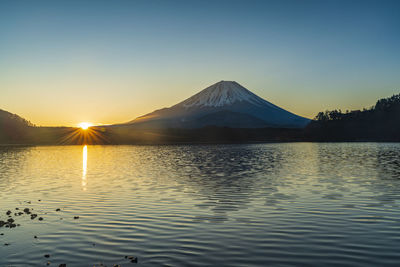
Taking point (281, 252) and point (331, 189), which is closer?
point (281, 252)

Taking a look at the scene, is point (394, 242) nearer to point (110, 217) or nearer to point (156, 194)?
point (110, 217)

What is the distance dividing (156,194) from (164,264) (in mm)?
15767

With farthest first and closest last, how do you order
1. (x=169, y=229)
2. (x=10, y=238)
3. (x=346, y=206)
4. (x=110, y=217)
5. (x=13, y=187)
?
(x=13, y=187) → (x=346, y=206) → (x=110, y=217) → (x=169, y=229) → (x=10, y=238)

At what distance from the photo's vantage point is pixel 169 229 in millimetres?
17438

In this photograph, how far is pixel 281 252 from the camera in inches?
538

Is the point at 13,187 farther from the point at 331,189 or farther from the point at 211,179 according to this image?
the point at 331,189

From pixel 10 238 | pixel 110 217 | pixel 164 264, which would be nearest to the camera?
pixel 164 264

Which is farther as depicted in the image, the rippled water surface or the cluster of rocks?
the rippled water surface

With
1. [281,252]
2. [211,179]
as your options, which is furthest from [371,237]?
[211,179]

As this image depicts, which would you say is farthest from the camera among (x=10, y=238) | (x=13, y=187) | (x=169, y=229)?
(x=13, y=187)

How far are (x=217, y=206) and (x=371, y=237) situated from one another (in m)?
9.82

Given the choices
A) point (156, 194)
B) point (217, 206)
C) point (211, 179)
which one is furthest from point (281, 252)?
point (211, 179)

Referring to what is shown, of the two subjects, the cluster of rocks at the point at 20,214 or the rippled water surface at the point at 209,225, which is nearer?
the cluster of rocks at the point at 20,214

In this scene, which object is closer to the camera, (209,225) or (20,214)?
(209,225)
